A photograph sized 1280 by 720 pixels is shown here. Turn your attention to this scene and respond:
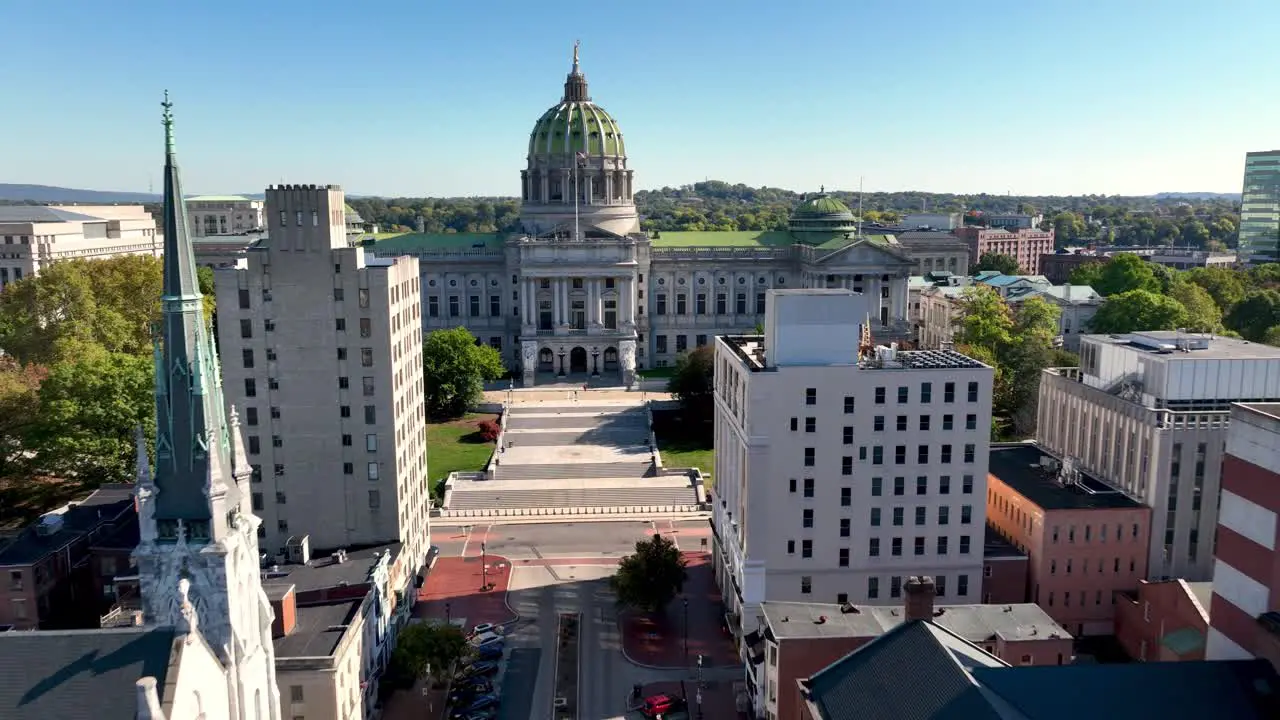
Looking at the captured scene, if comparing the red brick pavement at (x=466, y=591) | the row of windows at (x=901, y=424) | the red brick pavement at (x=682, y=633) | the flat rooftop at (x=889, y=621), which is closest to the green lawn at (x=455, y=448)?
the red brick pavement at (x=466, y=591)

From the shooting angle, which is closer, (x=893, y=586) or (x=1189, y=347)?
(x=893, y=586)

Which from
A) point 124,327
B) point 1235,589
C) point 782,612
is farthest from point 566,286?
point 1235,589

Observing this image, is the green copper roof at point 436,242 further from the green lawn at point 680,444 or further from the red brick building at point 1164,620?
the red brick building at point 1164,620

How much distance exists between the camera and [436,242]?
14650cm

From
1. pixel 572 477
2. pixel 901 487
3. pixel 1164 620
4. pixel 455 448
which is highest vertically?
pixel 901 487

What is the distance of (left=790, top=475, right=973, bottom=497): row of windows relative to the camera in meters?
57.3

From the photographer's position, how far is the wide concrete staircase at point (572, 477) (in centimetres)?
8581

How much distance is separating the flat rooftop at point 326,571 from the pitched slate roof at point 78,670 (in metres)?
24.5

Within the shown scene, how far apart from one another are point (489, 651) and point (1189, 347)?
168 feet

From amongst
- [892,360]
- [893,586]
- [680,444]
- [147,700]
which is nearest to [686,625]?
[893,586]

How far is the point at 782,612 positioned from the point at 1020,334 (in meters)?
74.4

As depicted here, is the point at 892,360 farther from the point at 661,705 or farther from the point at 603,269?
the point at 603,269

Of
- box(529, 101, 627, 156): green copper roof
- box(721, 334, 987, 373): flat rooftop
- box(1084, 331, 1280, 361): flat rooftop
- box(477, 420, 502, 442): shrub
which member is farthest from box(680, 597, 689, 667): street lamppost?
box(529, 101, 627, 156): green copper roof

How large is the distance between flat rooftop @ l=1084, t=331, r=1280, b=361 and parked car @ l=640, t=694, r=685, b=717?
37.6 m
